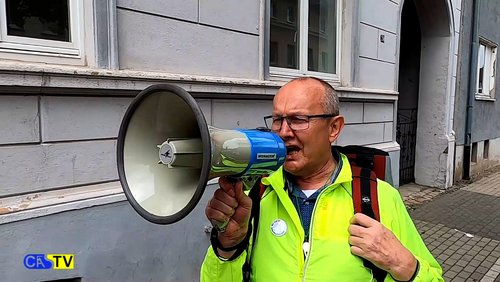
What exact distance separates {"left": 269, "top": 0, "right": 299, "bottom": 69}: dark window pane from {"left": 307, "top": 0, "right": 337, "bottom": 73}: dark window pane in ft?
1.14

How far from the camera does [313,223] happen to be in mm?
1603

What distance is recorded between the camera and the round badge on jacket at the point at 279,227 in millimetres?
1628

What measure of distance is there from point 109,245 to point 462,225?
209 inches

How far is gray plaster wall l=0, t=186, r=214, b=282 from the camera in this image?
257cm

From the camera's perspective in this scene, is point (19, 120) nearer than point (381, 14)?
Yes

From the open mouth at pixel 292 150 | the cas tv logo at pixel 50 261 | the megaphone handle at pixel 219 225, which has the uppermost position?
the open mouth at pixel 292 150

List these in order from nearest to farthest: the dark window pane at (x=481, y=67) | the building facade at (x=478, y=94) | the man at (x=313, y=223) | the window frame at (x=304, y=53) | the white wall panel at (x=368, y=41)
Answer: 1. the man at (x=313, y=223)
2. the window frame at (x=304, y=53)
3. the white wall panel at (x=368, y=41)
4. the building facade at (x=478, y=94)
5. the dark window pane at (x=481, y=67)

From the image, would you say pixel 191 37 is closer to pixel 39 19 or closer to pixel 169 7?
pixel 169 7

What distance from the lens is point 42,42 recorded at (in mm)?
2758

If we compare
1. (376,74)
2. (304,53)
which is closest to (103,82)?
(304,53)

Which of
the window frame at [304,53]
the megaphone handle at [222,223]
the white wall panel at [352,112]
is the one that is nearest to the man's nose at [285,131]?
the megaphone handle at [222,223]

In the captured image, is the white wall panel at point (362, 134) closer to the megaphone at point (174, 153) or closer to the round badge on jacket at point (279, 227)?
the round badge on jacket at point (279, 227)

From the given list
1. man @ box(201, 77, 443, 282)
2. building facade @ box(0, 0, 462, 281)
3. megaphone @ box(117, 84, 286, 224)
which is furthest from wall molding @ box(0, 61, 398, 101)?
man @ box(201, 77, 443, 282)

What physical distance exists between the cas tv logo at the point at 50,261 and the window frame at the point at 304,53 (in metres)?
2.66
